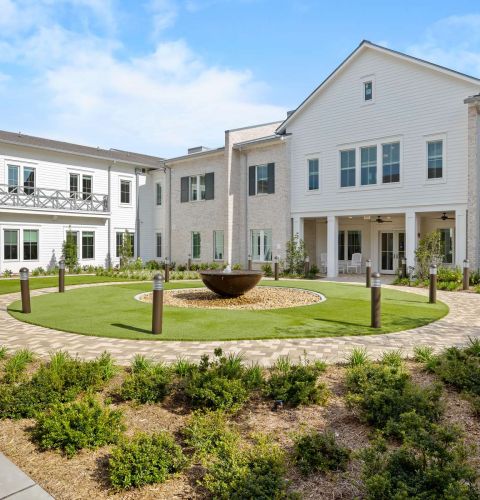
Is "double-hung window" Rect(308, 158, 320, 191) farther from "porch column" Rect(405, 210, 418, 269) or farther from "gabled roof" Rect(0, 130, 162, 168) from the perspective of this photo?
"gabled roof" Rect(0, 130, 162, 168)

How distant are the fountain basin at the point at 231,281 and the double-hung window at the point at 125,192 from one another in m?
19.8

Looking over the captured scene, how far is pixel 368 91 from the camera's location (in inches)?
835

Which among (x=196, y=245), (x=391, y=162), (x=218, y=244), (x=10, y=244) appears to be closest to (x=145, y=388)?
(x=391, y=162)

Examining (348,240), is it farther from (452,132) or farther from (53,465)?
(53,465)

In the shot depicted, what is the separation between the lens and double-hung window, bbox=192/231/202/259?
1143 inches

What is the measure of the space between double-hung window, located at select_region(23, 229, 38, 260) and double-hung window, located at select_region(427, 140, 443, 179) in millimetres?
21516

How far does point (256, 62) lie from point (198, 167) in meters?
17.4

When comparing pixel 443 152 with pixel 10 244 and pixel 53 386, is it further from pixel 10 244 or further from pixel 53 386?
pixel 10 244

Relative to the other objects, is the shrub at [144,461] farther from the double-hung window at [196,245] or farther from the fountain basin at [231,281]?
the double-hung window at [196,245]

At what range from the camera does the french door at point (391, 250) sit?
2466 cm

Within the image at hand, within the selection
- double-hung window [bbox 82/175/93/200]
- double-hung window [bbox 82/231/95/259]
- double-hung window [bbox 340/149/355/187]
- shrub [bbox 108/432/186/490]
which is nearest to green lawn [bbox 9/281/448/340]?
shrub [bbox 108/432/186/490]

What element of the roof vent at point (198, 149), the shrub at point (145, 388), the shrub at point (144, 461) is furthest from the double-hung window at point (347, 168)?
the shrub at point (144, 461)

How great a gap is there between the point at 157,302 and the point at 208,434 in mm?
4456

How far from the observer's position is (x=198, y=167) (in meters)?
29.1
